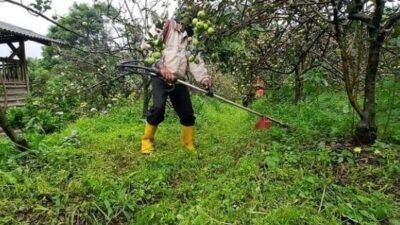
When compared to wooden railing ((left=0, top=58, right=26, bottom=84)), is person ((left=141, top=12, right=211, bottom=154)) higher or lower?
higher

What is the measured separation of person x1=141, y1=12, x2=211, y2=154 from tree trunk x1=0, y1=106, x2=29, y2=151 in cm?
120

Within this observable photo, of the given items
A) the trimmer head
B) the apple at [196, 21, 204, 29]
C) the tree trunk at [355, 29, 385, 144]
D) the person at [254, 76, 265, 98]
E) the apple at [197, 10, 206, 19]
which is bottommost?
the trimmer head

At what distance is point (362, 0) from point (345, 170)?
55.4 inches

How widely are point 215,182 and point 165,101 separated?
1.42 metres

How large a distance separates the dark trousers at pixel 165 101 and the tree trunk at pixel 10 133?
1.29 metres

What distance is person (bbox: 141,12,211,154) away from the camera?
13.9ft

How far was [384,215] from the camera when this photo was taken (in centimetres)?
261

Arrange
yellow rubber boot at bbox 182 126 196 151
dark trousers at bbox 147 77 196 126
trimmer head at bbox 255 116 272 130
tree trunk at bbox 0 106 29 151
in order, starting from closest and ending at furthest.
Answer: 1. tree trunk at bbox 0 106 29 151
2. dark trousers at bbox 147 77 196 126
3. yellow rubber boot at bbox 182 126 196 151
4. trimmer head at bbox 255 116 272 130

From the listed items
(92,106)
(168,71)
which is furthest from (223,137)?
(92,106)

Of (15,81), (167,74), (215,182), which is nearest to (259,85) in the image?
(167,74)

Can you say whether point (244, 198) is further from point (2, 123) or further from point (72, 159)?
point (2, 123)

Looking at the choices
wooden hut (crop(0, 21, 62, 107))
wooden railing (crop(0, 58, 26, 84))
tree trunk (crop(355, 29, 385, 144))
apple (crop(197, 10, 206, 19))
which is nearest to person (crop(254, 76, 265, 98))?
tree trunk (crop(355, 29, 385, 144))

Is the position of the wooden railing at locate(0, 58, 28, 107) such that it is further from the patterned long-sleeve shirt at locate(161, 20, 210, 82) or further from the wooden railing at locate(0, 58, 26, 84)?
the patterned long-sleeve shirt at locate(161, 20, 210, 82)

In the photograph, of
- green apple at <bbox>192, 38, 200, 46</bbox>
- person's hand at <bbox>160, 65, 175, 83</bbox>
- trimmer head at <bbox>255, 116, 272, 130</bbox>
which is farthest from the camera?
trimmer head at <bbox>255, 116, 272, 130</bbox>
